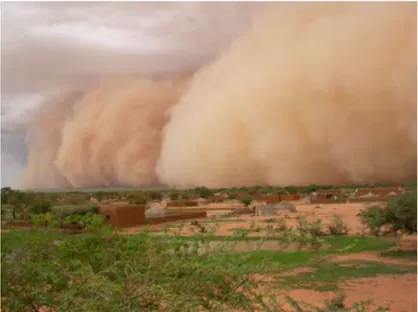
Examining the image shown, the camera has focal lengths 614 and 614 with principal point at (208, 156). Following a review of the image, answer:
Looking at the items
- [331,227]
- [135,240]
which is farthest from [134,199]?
[135,240]

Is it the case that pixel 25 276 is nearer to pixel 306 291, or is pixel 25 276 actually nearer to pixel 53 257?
pixel 53 257

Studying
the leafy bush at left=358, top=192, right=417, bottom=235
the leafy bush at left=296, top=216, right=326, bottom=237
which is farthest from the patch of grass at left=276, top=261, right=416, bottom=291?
the leafy bush at left=358, top=192, right=417, bottom=235

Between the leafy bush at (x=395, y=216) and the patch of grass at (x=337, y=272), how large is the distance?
85.7 inches

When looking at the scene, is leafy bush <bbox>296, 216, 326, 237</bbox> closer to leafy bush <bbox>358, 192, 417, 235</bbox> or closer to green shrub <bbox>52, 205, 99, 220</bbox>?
leafy bush <bbox>358, 192, 417, 235</bbox>

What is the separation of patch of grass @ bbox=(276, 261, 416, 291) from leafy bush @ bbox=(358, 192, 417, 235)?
7.14 feet

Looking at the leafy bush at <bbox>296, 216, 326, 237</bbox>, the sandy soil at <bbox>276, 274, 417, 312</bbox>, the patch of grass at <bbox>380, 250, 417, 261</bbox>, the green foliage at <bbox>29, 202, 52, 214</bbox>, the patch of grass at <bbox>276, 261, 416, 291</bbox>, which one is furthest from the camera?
the green foliage at <bbox>29, 202, 52, 214</bbox>

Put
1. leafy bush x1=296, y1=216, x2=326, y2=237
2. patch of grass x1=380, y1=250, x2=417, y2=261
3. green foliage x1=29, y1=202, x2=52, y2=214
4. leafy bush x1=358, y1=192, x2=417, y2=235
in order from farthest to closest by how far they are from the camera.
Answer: green foliage x1=29, y1=202, x2=52, y2=214 < leafy bush x1=358, y1=192, x2=417, y2=235 < patch of grass x1=380, y1=250, x2=417, y2=261 < leafy bush x1=296, y1=216, x2=326, y2=237

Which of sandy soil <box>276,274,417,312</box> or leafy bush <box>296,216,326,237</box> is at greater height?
leafy bush <box>296,216,326,237</box>

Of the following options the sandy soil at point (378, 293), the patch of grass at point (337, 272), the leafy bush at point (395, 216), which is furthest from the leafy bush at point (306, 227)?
the leafy bush at point (395, 216)

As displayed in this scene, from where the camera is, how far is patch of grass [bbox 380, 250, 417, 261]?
27.1 feet

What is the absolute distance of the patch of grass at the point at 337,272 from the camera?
6270 millimetres

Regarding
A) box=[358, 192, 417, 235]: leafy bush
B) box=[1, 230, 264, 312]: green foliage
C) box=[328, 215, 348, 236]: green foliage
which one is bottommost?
→ box=[328, 215, 348, 236]: green foliage

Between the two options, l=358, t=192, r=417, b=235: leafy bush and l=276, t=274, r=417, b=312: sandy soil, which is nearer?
l=276, t=274, r=417, b=312: sandy soil

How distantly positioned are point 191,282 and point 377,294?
3436 millimetres
